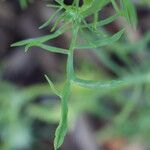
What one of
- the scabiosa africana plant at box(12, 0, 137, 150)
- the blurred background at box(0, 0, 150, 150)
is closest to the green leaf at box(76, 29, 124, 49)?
the scabiosa africana plant at box(12, 0, 137, 150)

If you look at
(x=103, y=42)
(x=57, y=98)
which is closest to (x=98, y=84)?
(x=103, y=42)

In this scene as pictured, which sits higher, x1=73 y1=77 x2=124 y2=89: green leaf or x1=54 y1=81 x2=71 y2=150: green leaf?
x1=73 y1=77 x2=124 y2=89: green leaf

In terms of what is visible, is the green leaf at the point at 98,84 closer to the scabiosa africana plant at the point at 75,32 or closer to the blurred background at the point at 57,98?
the scabiosa africana plant at the point at 75,32

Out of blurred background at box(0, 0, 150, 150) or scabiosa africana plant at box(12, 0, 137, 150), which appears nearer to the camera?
scabiosa africana plant at box(12, 0, 137, 150)

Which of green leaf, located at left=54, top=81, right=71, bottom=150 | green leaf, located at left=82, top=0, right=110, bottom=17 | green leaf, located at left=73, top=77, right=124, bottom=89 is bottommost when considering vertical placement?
green leaf, located at left=54, top=81, right=71, bottom=150

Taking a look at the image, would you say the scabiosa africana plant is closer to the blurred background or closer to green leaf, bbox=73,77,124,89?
green leaf, bbox=73,77,124,89

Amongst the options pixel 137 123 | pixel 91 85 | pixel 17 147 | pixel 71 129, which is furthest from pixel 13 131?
pixel 91 85

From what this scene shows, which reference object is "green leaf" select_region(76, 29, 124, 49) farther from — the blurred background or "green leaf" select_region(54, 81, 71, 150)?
the blurred background

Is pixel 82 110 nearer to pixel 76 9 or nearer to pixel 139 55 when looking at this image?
pixel 139 55
